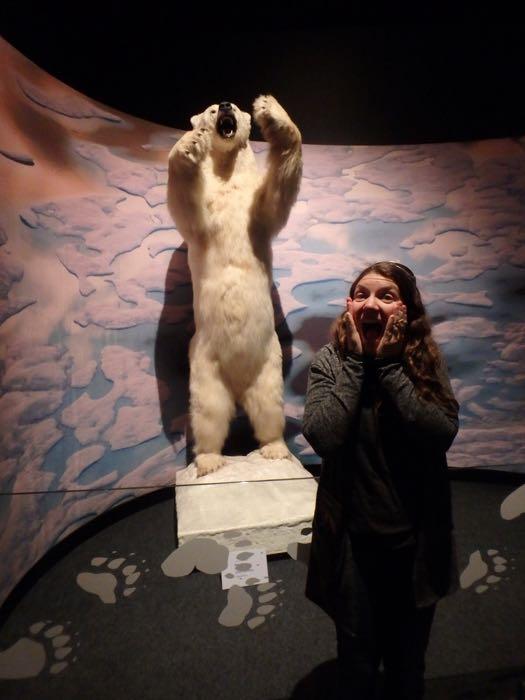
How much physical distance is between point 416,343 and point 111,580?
0.98m

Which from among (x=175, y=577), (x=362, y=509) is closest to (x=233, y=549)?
(x=175, y=577)

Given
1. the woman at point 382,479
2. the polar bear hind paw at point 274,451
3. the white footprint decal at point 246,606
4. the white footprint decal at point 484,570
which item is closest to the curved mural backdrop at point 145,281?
the polar bear hind paw at point 274,451

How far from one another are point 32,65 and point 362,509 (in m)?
2.43

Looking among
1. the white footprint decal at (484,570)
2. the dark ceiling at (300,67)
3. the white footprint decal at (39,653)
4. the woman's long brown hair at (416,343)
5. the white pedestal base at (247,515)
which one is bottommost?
the white pedestal base at (247,515)

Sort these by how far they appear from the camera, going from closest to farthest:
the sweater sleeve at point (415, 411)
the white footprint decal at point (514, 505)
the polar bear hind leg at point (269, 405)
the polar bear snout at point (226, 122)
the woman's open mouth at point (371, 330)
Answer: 1. the sweater sleeve at point (415, 411)
2. the woman's open mouth at point (371, 330)
3. the white footprint decal at point (514, 505)
4. the polar bear snout at point (226, 122)
5. the polar bear hind leg at point (269, 405)

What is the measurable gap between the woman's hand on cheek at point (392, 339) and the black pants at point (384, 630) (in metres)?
0.47

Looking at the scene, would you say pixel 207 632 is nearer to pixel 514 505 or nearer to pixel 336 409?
pixel 336 409

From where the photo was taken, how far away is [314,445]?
40.1 inches

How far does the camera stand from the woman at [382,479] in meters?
0.98

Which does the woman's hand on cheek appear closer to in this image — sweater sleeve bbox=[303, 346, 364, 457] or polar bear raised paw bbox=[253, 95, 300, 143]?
sweater sleeve bbox=[303, 346, 364, 457]

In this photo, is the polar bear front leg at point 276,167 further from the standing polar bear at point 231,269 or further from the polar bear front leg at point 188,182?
the polar bear front leg at point 188,182

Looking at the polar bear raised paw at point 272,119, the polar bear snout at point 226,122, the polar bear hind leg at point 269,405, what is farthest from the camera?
the polar bear hind leg at point 269,405

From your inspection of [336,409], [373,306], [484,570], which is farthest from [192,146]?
[484,570]

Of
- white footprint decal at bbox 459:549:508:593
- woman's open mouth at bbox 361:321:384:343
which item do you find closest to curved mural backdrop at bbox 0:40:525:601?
white footprint decal at bbox 459:549:508:593
